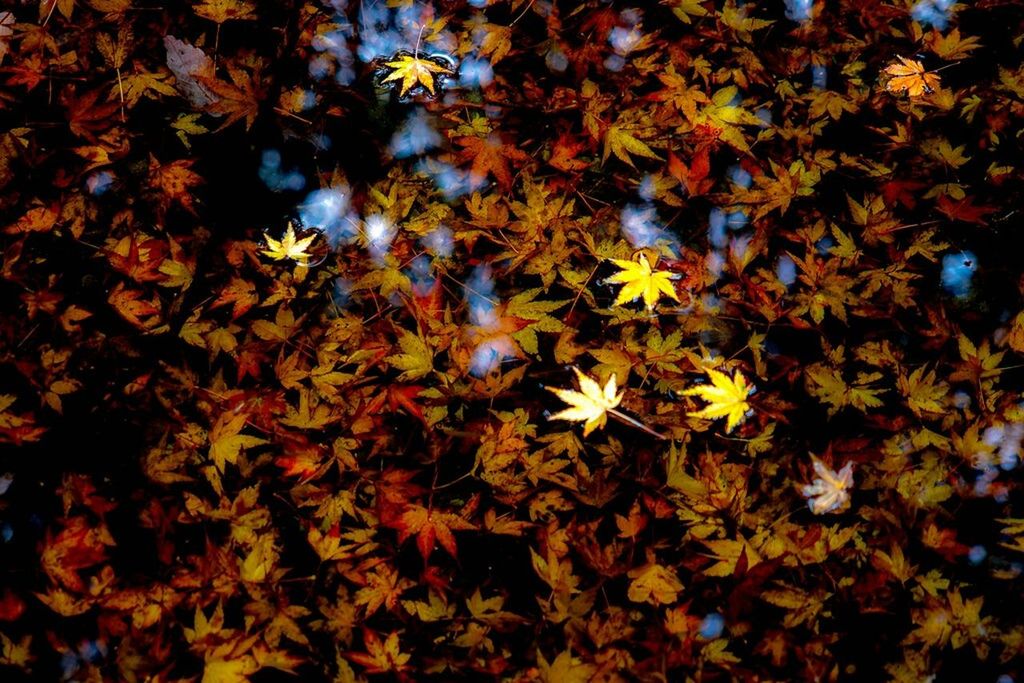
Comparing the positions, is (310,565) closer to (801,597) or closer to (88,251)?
(88,251)

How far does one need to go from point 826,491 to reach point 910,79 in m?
1.78

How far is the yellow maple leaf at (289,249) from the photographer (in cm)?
198

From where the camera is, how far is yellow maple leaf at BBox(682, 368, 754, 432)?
1853mm

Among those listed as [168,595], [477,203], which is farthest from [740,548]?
[168,595]

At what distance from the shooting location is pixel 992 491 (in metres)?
1.88

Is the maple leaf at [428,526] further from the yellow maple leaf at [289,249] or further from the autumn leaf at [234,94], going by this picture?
the autumn leaf at [234,94]

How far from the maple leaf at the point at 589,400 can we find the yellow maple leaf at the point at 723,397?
10.5 inches

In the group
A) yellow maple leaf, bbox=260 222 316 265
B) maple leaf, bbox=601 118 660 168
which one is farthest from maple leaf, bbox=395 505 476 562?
maple leaf, bbox=601 118 660 168

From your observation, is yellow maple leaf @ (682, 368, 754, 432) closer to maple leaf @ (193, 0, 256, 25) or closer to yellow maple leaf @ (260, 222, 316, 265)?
yellow maple leaf @ (260, 222, 316, 265)

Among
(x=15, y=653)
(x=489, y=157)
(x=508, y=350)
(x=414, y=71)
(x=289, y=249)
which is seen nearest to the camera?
(x=15, y=653)

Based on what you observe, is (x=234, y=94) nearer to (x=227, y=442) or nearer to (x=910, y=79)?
(x=227, y=442)

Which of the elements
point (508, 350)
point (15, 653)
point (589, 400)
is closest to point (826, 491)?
point (589, 400)

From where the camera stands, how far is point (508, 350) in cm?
183

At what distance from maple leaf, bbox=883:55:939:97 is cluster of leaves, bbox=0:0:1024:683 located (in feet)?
0.06
